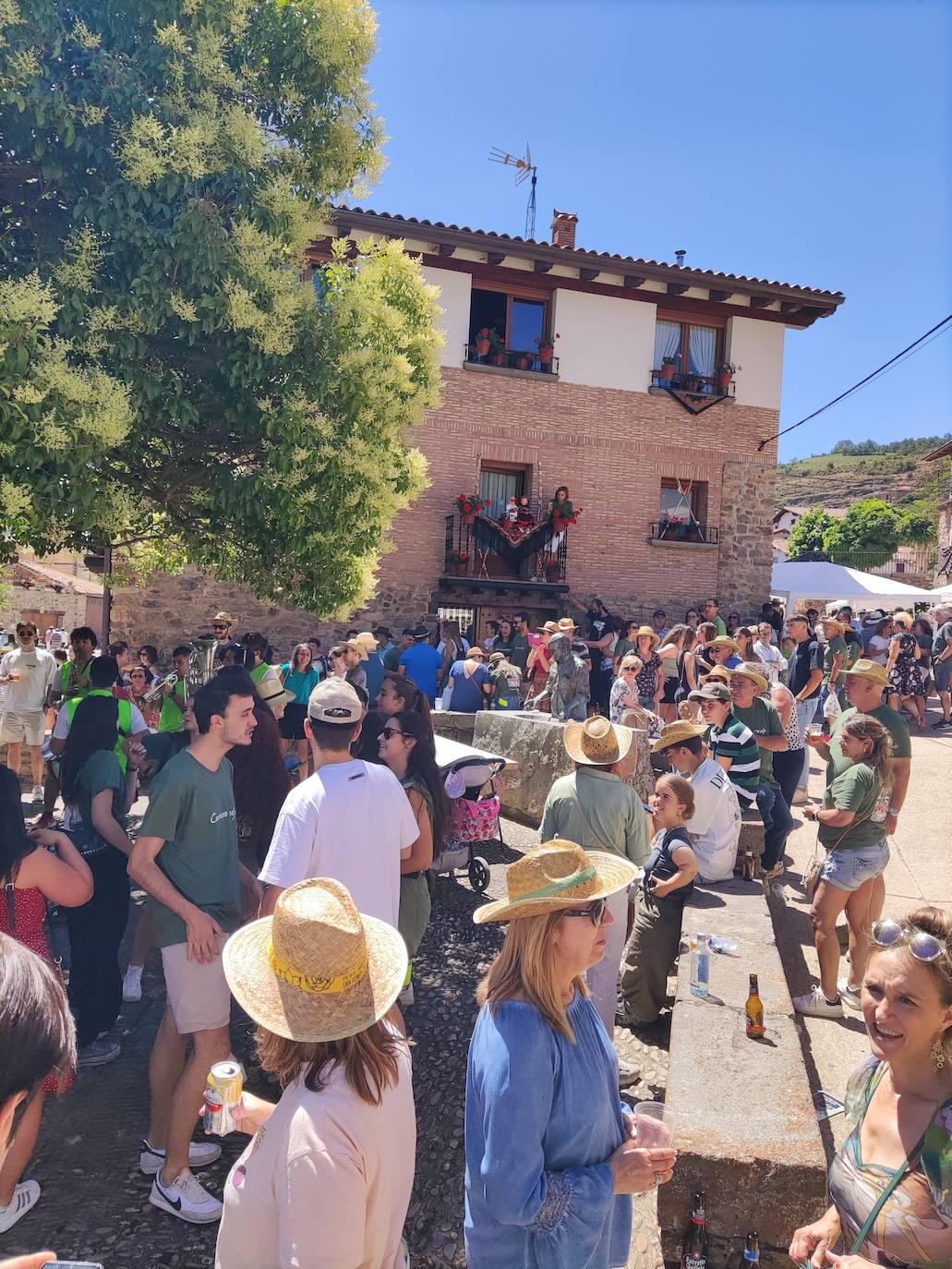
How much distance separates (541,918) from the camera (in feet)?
6.97

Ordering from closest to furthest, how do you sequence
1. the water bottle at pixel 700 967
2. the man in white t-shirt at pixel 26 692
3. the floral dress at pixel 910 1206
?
the floral dress at pixel 910 1206 < the water bottle at pixel 700 967 < the man in white t-shirt at pixel 26 692

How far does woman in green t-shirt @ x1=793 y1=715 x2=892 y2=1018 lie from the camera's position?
15.1ft

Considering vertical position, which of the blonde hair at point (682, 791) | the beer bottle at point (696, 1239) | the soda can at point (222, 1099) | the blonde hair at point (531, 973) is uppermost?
the blonde hair at point (531, 973)

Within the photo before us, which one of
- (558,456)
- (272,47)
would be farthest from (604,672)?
(272,47)

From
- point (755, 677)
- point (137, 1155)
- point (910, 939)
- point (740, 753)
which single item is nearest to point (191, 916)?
point (137, 1155)

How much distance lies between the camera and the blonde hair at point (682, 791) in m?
4.47

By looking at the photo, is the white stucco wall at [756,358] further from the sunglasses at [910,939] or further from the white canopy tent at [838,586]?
the sunglasses at [910,939]

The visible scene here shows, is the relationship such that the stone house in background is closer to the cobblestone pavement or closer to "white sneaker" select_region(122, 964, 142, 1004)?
"white sneaker" select_region(122, 964, 142, 1004)

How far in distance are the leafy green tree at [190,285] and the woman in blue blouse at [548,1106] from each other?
3700mm

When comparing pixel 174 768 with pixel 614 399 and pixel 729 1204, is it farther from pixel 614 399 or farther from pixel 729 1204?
pixel 614 399

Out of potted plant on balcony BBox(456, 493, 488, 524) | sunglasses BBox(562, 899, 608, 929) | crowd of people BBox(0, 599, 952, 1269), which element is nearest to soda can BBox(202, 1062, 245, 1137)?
crowd of people BBox(0, 599, 952, 1269)

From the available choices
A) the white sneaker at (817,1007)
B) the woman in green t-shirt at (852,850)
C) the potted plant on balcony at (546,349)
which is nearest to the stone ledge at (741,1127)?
the woman in green t-shirt at (852,850)

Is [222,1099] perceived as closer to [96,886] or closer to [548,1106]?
[548,1106]

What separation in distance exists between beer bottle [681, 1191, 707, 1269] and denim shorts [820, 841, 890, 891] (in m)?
2.30
